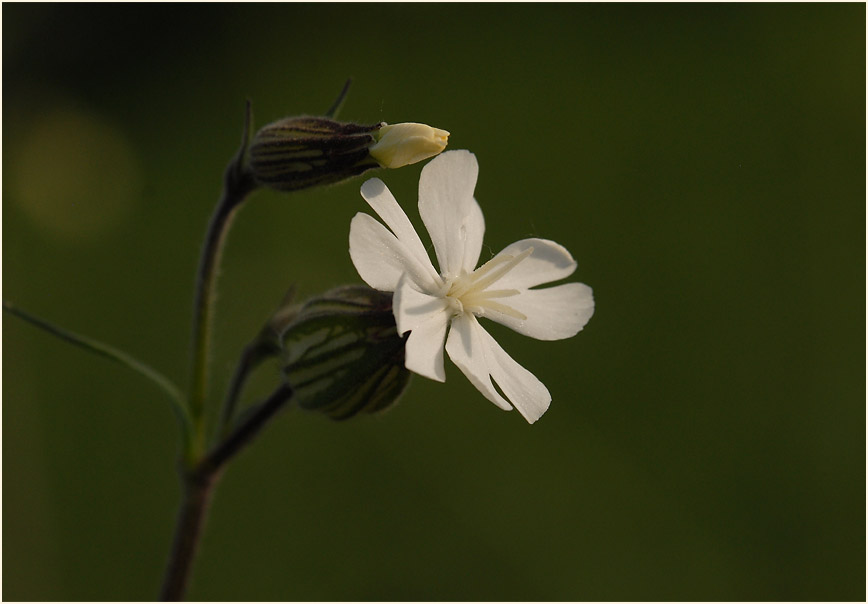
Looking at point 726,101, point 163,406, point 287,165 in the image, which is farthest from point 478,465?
point 726,101

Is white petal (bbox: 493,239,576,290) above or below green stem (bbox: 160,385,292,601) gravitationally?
above

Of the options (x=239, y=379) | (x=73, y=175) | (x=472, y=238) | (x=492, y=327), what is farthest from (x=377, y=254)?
(x=73, y=175)

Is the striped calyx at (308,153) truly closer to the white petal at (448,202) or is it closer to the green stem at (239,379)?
the white petal at (448,202)

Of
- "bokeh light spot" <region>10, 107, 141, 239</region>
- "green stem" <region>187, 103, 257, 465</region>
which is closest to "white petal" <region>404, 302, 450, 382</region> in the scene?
"green stem" <region>187, 103, 257, 465</region>

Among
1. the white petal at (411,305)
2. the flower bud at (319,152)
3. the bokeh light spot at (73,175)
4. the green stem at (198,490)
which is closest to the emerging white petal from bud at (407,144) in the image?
the flower bud at (319,152)

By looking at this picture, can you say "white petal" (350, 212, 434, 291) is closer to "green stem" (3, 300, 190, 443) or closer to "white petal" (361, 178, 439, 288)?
"white petal" (361, 178, 439, 288)

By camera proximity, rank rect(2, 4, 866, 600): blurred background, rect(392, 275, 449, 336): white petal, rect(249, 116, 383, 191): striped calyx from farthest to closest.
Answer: rect(2, 4, 866, 600): blurred background
rect(249, 116, 383, 191): striped calyx
rect(392, 275, 449, 336): white petal
